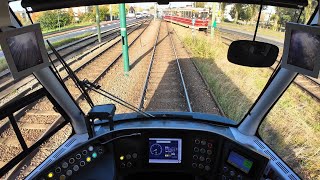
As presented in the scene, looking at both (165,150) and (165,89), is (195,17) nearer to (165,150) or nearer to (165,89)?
(165,89)

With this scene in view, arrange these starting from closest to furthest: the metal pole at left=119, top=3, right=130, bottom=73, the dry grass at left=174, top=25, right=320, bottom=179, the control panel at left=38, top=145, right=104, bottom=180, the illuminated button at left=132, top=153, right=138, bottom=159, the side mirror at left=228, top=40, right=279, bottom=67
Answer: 1. the side mirror at left=228, top=40, right=279, bottom=67
2. the control panel at left=38, top=145, right=104, bottom=180
3. the illuminated button at left=132, top=153, right=138, bottom=159
4. the dry grass at left=174, top=25, right=320, bottom=179
5. the metal pole at left=119, top=3, right=130, bottom=73

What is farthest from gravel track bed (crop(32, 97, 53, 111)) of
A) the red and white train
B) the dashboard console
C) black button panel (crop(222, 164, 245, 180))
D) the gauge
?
the red and white train

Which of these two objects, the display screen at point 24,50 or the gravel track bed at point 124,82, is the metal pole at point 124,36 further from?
the display screen at point 24,50

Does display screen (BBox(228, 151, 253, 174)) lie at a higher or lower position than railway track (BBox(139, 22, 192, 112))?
higher

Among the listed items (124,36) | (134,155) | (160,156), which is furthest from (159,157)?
(124,36)

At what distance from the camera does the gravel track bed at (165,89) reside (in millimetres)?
8742

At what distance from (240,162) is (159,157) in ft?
3.08

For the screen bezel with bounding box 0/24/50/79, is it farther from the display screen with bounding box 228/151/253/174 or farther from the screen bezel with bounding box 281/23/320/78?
the screen bezel with bounding box 281/23/320/78

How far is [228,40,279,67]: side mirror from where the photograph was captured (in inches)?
103

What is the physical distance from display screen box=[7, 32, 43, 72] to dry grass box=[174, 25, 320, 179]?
560 centimetres

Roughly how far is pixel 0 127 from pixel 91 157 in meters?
5.17

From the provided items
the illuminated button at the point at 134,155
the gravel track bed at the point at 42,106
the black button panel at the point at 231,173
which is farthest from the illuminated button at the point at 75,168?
the gravel track bed at the point at 42,106

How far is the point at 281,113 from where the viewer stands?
28.0 ft

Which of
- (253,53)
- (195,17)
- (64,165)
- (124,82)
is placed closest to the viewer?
(253,53)
